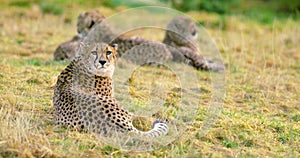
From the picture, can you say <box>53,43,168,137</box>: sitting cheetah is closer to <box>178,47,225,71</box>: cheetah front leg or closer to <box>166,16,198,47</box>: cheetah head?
<box>178,47,225,71</box>: cheetah front leg

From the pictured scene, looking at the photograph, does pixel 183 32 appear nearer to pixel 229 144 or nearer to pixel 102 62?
pixel 102 62

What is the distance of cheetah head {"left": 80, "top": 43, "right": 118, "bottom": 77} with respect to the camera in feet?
21.3

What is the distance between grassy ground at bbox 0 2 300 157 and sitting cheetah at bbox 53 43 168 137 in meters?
0.16

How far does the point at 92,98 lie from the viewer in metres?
6.01

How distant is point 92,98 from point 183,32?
5352 mm

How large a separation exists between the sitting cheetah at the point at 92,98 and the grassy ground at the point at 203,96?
157 millimetres

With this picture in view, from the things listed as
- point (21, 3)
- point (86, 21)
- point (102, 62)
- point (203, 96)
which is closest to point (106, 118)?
point (102, 62)

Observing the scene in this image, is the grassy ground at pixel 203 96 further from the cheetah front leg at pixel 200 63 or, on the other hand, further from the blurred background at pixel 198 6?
the blurred background at pixel 198 6

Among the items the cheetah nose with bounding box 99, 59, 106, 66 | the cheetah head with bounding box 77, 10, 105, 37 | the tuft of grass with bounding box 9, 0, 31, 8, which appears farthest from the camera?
the tuft of grass with bounding box 9, 0, 31, 8

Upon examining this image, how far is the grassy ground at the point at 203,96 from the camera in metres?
5.65

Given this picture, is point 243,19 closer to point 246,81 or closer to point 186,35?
point 186,35

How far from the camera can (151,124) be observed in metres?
6.49

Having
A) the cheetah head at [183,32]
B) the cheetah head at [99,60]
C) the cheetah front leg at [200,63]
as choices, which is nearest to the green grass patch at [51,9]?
the cheetah head at [183,32]

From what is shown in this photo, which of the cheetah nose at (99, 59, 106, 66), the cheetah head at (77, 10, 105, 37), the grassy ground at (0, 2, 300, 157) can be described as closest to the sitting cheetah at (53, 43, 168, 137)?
the cheetah nose at (99, 59, 106, 66)
